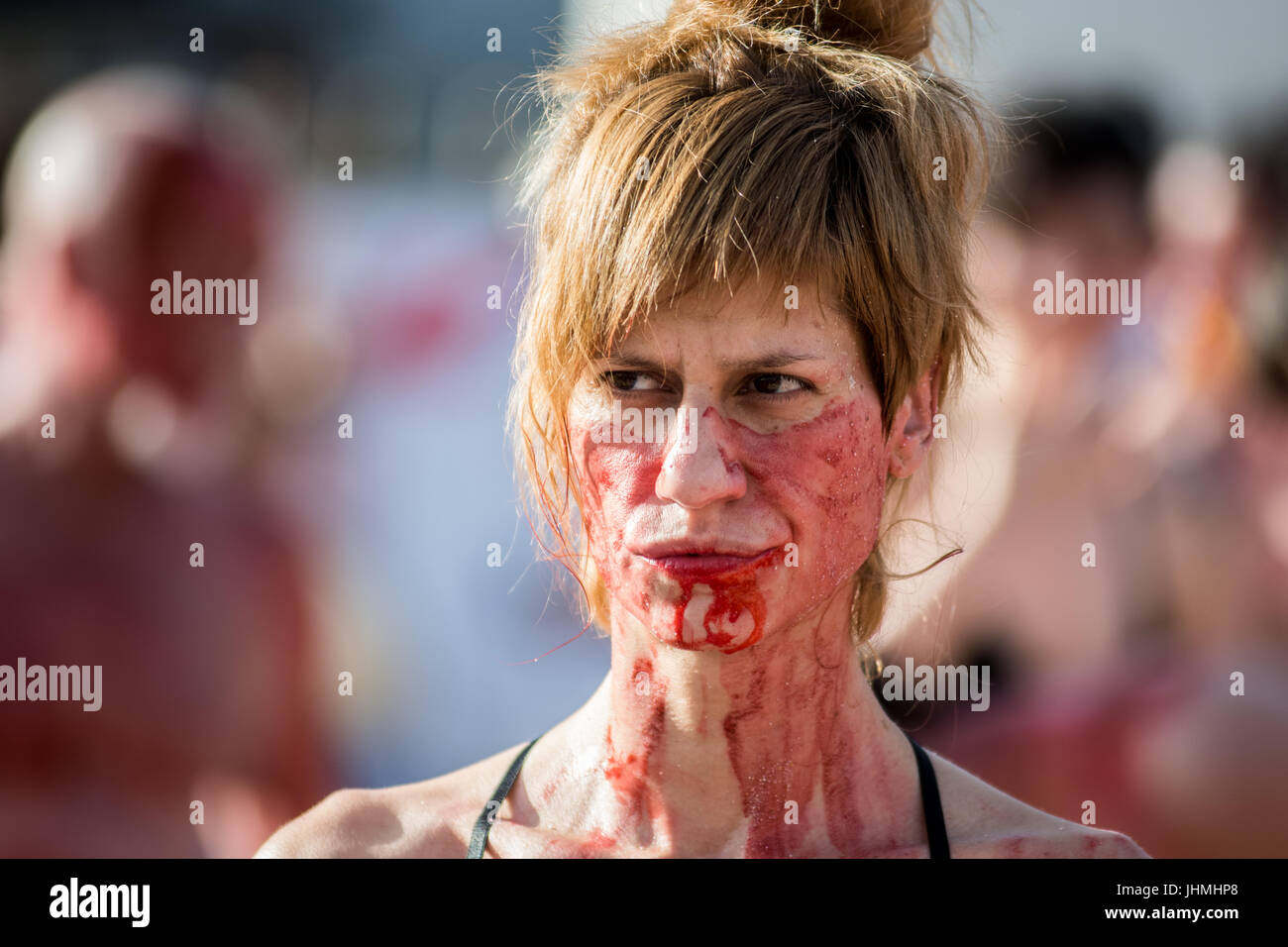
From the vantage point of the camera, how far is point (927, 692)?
3605mm

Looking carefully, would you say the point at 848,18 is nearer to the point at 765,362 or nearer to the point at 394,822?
the point at 765,362

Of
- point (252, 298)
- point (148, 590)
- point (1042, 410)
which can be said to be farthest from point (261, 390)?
point (1042, 410)

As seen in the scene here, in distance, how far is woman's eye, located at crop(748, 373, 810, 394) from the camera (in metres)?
2.51

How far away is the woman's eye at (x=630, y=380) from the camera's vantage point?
254 centimetres

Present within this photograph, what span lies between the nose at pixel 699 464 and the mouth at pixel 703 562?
0.11 m

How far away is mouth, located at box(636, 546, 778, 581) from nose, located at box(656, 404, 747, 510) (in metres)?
0.11

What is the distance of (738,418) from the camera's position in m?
2.49

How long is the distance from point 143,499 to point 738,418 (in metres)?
2.89
